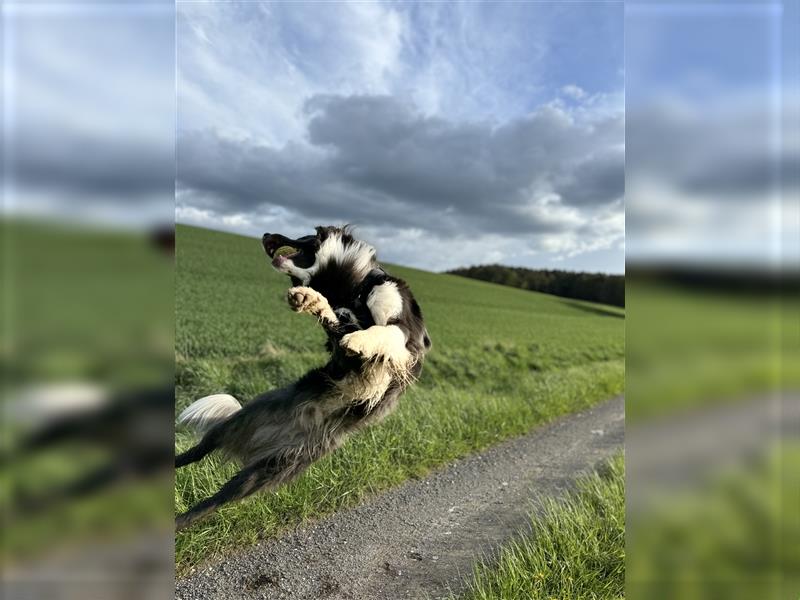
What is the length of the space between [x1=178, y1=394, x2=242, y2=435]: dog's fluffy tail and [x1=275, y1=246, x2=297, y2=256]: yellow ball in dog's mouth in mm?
1571

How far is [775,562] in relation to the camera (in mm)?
1501

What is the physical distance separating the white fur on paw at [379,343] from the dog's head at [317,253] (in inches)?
24.6

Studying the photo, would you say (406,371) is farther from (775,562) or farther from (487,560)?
(487,560)

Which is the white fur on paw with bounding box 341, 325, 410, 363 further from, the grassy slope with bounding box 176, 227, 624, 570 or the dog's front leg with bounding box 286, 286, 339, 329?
the grassy slope with bounding box 176, 227, 624, 570

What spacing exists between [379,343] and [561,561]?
3.16m

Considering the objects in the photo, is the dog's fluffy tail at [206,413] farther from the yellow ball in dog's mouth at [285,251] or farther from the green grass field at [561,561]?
the green grass field at [561,561]

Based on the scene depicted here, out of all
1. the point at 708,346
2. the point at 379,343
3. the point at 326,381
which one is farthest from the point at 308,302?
the point at 708,346

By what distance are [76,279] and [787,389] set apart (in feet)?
6.51

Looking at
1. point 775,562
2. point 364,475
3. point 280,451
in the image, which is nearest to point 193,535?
point 280,451

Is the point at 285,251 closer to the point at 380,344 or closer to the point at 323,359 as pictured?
the point at 380,344

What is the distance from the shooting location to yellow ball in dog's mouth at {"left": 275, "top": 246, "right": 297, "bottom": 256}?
3.45m

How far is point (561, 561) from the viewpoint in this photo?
14.7 feet

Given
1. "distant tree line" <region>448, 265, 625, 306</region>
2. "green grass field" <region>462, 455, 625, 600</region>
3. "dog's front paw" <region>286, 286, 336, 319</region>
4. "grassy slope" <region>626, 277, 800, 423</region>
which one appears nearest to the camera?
"grassy slope" <region>626, 277, 800, 423</region>

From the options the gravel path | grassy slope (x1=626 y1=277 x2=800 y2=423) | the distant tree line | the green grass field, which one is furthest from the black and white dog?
the distant tree line
